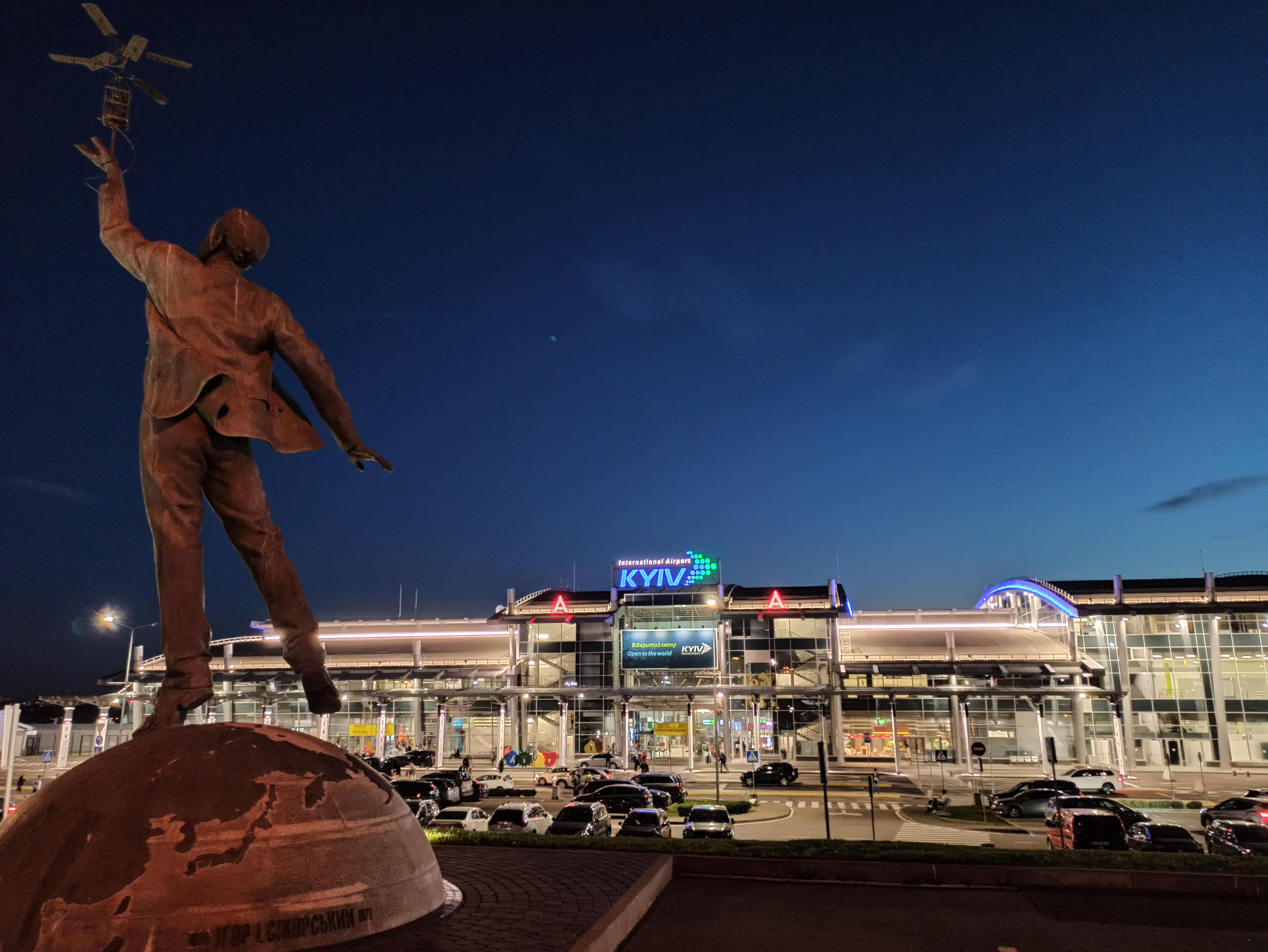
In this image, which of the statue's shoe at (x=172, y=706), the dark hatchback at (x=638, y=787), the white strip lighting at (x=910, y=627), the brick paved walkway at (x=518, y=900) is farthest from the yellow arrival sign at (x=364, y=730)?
the statue's shoe at (x=172, y=706)

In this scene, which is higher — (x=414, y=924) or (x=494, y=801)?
(x=414, y=924)

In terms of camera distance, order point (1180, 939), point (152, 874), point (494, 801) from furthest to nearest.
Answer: point (494, 801), point (1180, 939), point (152, 874)

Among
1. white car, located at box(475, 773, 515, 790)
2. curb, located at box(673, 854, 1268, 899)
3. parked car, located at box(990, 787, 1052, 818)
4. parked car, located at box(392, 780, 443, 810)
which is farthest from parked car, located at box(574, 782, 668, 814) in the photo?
curb, located at box(673, 854, 1268, 899)

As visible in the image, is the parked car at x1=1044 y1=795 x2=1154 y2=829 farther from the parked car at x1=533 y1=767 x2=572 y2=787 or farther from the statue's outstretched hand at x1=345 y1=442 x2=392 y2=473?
the statue's outstretched hand at x1=345 y1=442 x2=392 y2=473

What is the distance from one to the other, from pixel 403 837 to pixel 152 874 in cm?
191

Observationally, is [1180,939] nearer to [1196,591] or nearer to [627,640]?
[627,640]

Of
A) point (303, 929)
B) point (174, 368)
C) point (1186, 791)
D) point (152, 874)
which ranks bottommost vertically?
point (1186, 791)

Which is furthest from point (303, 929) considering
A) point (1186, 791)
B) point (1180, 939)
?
point (1186, 791)

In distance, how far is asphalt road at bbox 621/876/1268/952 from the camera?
7832mm

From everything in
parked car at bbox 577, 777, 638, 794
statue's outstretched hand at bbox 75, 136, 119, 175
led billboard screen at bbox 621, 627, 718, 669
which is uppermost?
statue's outstretched hand at bbox 75, 136, 119, 175

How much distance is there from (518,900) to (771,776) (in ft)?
125

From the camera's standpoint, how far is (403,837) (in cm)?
691

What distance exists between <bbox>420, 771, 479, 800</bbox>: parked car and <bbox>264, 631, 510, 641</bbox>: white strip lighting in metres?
26.9

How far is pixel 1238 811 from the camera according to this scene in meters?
27.2
